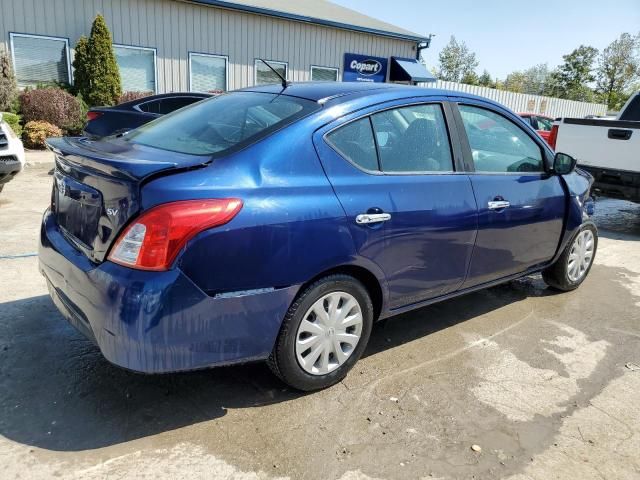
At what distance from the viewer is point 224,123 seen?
10.1 feet

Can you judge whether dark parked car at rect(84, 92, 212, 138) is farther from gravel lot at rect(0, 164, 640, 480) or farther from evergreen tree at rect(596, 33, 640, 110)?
evergreen tree at rect(596, 33, 640, 110)

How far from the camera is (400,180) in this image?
10.1 ft

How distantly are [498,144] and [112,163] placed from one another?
8.66ft

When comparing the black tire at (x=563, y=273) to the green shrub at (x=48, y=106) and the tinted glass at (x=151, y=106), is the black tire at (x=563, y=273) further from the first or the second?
the green shrub at (x=48, y=106)

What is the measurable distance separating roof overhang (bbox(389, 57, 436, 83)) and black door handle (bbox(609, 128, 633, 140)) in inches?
520

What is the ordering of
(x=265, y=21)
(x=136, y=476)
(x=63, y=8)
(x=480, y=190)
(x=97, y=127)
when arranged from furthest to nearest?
(x=265, y=21) < (x=63, y=8) < (x=97, y=127) < (x=480, y=190) < (x=136, y=476)

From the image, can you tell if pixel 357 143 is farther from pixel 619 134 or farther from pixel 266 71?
pixel 266 71

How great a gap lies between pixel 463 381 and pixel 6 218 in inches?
217

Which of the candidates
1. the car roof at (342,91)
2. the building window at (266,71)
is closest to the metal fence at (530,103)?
the building window at (266,71)

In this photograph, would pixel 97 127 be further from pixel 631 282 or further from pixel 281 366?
pixel 631 282

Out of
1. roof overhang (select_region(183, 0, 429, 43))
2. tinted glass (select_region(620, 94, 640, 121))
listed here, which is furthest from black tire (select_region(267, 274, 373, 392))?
roof overhang (select_region(183, 0, 429, 43))

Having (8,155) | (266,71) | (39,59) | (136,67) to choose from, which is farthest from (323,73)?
(8,155)

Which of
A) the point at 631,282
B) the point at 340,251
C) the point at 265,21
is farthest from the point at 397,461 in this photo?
the point at 265,21

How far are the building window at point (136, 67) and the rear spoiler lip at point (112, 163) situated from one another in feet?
42.0
